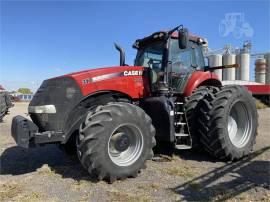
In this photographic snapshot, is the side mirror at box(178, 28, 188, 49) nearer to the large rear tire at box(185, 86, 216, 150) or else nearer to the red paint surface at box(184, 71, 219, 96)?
the red paint surface at box(184, 71, 219, 96)

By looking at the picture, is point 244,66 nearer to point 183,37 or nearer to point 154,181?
point 183,37

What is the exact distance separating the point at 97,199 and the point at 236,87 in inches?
158

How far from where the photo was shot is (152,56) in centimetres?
745

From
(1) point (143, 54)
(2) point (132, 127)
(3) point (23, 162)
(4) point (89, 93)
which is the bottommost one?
(3) point (23, 162)

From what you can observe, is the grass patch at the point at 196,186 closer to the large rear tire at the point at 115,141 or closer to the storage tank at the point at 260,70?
the large rear tire at the point at 115,141

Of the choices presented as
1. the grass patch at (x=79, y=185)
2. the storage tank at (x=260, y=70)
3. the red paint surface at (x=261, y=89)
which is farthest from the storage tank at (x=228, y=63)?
the grass patch at (x=79, y=185)

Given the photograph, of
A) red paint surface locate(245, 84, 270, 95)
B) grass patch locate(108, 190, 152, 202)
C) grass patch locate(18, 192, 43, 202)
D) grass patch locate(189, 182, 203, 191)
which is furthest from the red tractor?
red paint surface locate(245, 84, 270, 95)

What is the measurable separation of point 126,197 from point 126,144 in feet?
4.33

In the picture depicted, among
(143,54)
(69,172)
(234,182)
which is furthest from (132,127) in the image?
(143,54)

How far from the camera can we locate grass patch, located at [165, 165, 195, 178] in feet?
18.5

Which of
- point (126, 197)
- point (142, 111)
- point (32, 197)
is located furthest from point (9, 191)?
point (142, 111)

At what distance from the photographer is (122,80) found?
6.38 metres

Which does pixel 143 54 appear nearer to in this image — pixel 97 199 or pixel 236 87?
pixel 236 87

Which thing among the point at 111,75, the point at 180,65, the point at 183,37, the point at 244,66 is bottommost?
the point at 111,75
